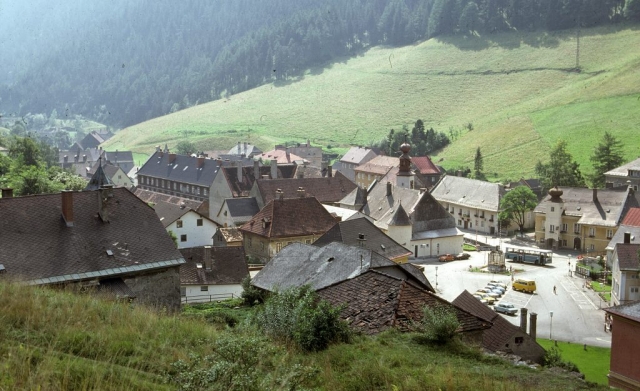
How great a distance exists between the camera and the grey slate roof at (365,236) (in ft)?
148

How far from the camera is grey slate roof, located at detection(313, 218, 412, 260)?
45250 millimetres

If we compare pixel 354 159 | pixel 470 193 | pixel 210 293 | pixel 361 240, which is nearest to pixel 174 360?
pixel 210 293

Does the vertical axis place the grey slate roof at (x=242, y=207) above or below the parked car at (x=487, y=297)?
above

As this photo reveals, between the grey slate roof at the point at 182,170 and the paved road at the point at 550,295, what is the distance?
3617 centimetres

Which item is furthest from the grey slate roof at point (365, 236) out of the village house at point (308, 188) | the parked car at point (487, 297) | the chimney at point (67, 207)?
the village house at point (308, 188)

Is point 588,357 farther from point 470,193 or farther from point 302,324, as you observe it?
point 470,193

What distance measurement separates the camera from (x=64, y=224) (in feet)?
90.9

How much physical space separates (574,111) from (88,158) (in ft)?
295

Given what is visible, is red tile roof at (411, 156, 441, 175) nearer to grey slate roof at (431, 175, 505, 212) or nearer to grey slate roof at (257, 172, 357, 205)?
grey slate roof at (431, 175, 505, 212)

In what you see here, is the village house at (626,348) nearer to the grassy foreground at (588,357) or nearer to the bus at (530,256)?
the grassy foreground at (588,357)

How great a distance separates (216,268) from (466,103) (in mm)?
121133

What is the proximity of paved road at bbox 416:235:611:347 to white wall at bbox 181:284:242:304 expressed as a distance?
16.0 m

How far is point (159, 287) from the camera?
28.6 metres

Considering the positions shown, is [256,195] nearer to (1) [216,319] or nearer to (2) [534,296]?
(2) [534,296]
